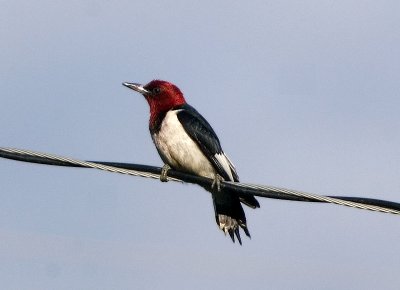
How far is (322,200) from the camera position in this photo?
6.49 meters

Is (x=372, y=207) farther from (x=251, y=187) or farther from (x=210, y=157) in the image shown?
(x=210, y=157)

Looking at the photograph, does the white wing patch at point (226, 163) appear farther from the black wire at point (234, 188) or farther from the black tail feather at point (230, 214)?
the black wire at point (234, 188)

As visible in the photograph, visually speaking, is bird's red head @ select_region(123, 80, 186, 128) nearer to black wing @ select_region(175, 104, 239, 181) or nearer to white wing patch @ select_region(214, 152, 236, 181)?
black wing @ select_region(175, 104, 239, 181)

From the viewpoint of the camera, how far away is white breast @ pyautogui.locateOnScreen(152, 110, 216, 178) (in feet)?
31.4

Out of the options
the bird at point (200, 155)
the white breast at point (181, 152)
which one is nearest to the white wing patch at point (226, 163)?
the bird at point (200, 155)

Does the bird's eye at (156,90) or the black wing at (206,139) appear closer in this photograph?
the black wing at (206,139)

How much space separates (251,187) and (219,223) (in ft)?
9.92

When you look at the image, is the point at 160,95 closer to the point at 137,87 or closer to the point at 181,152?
the point at 137,87

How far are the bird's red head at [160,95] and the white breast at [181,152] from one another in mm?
589

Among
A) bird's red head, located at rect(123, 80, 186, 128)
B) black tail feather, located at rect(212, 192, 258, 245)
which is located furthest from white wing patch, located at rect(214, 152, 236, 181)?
bird's red head, located at rect(123, 80, 186, 128)

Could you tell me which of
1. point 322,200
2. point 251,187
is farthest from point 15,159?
point 322,200

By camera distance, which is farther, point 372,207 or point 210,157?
point 210,157

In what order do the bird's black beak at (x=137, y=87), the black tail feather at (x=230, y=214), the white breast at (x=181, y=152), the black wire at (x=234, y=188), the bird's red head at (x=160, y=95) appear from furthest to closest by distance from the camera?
the bird's black beak at (x=137, y=87), the bird's red head at (x=160, y=95), the black tail feather at (x=230, y=214), the white breast at (x=181, y=152), the black wire at (x=234, y=188)

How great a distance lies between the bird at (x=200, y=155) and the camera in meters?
9.59
